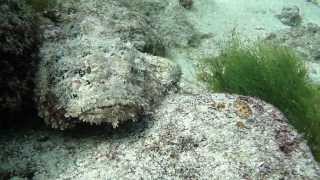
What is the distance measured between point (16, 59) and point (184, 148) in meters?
1.68

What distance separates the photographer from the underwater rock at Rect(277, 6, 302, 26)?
7.81 meters

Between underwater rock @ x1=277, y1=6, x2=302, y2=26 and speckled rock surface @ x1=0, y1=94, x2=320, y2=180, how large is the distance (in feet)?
14.3

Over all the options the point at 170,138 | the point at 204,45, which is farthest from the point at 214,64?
the point at 170,138

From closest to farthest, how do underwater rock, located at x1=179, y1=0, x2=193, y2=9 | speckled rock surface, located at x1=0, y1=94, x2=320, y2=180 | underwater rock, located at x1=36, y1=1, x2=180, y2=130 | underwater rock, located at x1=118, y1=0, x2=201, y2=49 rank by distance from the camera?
speckled rock surface, located at x1=0, y1=94, x2=320, y2=180, underwater rock, located at x1=36, y1=1, x2=180, y2=130, underwater rock, located at x1=118, y1=0, x2=201, y2=49, underwater rock, located at x1=179, y1=0, x2=193, y2=9

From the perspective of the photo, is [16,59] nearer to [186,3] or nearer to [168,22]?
[168,22]

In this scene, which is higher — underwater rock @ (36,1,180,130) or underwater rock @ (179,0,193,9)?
underwater rock @ (36,1,180,130)

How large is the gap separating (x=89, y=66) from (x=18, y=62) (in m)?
0.63

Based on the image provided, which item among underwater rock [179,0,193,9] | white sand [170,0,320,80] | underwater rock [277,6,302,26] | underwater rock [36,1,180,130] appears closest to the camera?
underwater rock [36,1,180,130]

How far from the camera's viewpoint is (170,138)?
3.67 m

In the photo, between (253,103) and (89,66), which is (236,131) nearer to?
(253,103)

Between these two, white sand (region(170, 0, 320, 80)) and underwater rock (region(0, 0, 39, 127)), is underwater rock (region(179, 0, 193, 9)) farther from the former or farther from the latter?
underwater rock (region(0, 0, 39, 127))

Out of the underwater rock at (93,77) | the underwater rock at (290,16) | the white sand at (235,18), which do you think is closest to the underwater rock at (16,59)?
the underwater rock at (93,77)

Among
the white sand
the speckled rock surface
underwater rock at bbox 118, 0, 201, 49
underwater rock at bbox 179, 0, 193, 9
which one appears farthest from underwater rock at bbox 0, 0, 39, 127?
underwater rock at bbox 179, 0, 193, 9

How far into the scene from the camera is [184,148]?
3.56 metres
